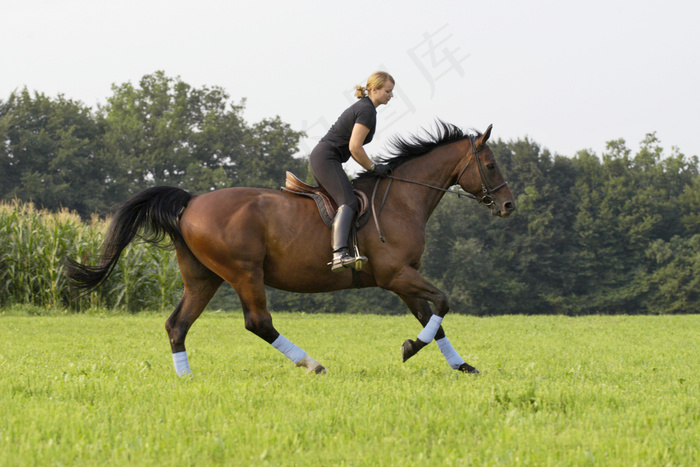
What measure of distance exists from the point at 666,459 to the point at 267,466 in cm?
222

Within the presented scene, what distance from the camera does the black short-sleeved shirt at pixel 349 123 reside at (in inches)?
289

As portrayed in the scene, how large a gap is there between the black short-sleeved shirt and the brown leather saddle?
0.53 m

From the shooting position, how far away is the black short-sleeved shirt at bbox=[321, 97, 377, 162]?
24.1 ft

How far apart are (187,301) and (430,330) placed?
8.73ft

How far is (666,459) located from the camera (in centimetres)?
386

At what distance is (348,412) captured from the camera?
4.86m

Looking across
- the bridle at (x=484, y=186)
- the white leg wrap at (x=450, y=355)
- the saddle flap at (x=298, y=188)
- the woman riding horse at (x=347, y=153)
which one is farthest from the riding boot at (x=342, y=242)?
the bridle at (x=484, y=186)

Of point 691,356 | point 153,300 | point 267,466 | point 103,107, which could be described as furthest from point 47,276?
point 103,107

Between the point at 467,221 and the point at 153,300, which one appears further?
the point at 467,221

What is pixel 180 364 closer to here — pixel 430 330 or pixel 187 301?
pixel 187 301

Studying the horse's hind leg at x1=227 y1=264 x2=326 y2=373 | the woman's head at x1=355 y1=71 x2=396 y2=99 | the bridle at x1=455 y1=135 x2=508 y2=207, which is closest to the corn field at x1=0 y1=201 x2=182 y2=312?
the horse's hind leg at x1=227 y1=264 x2=326 y2=373

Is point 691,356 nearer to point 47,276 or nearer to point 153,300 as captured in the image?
point 153,300

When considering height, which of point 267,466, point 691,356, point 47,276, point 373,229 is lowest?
point 691,356

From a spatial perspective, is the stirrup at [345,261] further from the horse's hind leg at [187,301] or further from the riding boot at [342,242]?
the horse's hind leg at [187,301]
